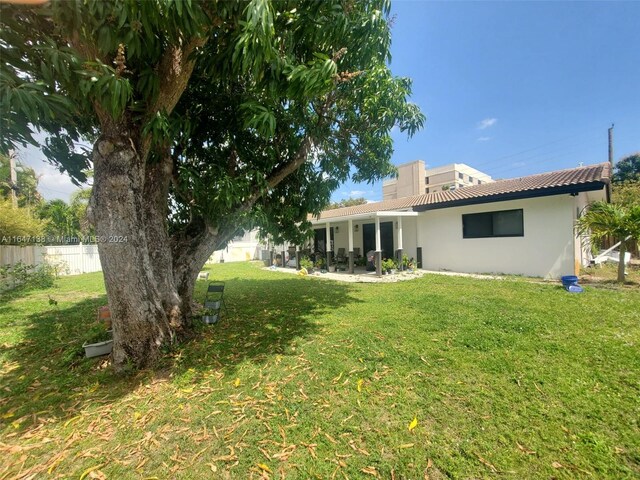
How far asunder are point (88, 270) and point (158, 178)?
14498 millimetres

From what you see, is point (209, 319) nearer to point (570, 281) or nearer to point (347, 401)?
point (347, 401)

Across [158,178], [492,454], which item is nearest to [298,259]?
[158,178]

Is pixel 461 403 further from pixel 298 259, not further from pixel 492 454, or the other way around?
pixel 298 259

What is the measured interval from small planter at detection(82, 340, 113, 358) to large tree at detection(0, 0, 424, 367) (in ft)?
1.93

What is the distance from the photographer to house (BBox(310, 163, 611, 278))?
27.8 feet

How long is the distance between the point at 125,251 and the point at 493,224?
11.2 m

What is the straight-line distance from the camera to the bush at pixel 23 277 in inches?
360

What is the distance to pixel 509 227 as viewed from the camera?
32.0ft

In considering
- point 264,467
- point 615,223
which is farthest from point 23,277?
point 615,223

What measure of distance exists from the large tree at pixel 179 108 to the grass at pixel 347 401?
0.88 m

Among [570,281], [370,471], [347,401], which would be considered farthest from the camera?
[570,281]

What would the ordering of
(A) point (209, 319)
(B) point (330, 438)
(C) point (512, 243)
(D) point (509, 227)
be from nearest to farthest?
1. (B) point (330, 438)
2. (A) point (209, 319)
3. (C) point (512, 243)
4. (D) point (509, 227)

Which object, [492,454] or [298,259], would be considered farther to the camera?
[298,259]

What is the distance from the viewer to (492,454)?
2.11 metres
